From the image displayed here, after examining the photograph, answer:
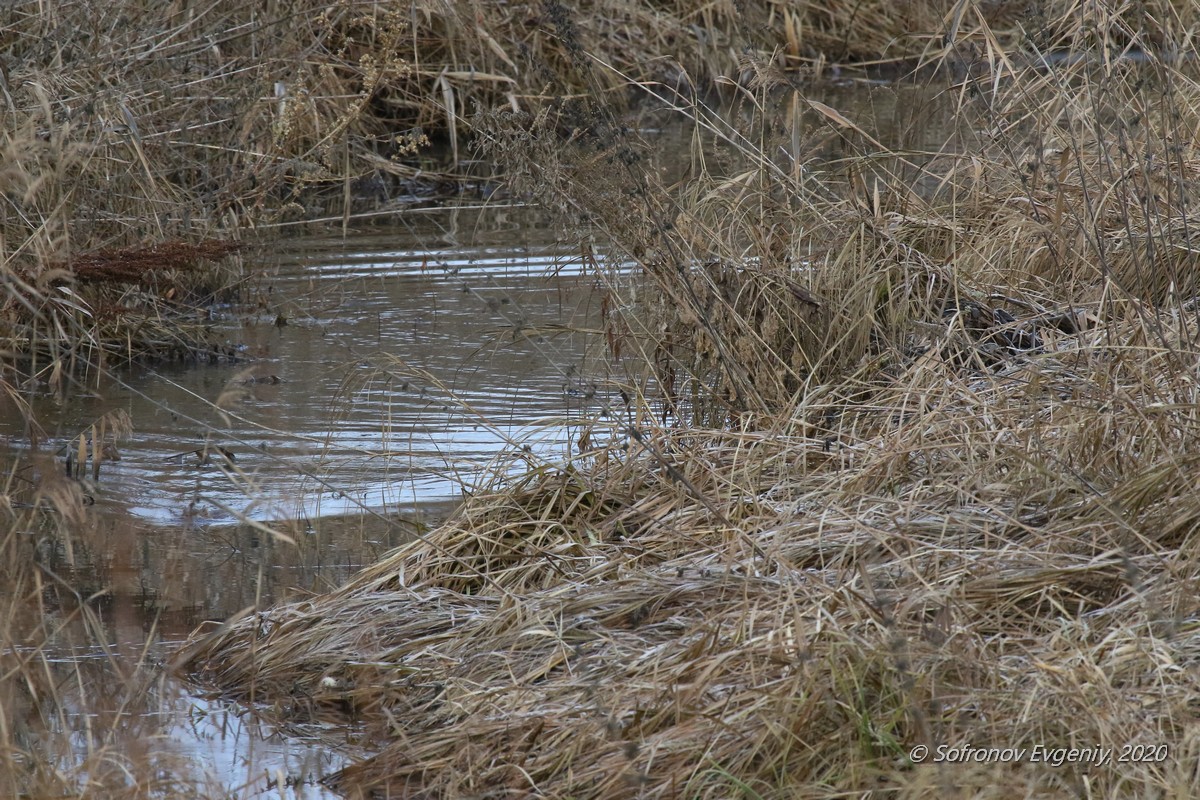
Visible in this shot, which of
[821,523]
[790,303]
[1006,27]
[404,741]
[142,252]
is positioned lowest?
[404,741]

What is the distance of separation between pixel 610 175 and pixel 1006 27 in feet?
31.9

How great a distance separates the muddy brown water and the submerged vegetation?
4.5 inches

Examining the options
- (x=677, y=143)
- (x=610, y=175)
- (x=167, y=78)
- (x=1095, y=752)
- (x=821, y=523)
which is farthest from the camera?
(x=677, y=143)

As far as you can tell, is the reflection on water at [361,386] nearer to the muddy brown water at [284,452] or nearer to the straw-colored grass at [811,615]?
the muddy brown water at [284,452]

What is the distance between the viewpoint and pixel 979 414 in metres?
3.55

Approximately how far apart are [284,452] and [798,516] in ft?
6.69

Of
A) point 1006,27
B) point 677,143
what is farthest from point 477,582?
point 1006,27

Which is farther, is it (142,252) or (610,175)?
(142,252)

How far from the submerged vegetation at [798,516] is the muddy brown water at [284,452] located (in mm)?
115

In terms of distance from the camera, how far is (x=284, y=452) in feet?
15.9

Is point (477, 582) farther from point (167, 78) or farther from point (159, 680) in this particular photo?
point (167, 78)

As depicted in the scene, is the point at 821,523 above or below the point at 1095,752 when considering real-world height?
above

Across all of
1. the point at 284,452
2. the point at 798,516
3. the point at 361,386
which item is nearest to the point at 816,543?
the point at 798,516

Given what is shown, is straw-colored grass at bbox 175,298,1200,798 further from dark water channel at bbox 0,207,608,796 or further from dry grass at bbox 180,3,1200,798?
dark water channel at bbox 0,207,608,796
